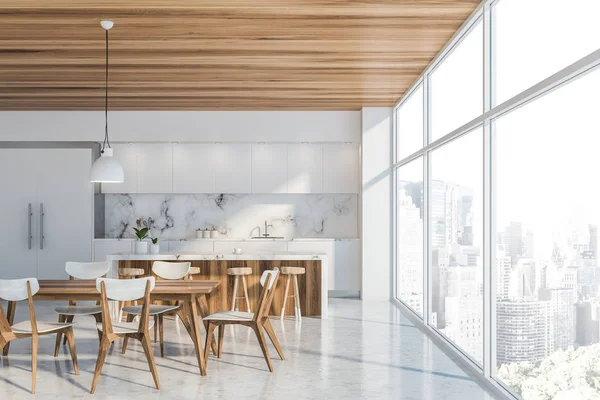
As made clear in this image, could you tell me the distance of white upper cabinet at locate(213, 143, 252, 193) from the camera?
9516 mm

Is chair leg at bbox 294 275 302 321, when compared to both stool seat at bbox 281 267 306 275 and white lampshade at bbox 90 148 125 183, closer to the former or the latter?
stool seat at bbox 281 267 306 275

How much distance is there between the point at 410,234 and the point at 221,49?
11.7ft

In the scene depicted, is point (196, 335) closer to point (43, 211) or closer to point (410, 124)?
point (410, 124)

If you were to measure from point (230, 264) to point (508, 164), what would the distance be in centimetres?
412

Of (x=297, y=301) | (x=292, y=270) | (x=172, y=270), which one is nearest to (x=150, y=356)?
(x=172, y=270)

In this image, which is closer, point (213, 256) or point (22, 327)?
point (22, 327)

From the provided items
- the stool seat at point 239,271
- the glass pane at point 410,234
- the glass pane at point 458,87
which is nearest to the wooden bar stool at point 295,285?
the stool seat at point 239,271

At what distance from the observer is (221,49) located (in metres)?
5.86

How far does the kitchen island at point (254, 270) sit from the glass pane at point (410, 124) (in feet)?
5.88

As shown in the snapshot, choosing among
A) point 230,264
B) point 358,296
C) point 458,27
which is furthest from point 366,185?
point 458,27

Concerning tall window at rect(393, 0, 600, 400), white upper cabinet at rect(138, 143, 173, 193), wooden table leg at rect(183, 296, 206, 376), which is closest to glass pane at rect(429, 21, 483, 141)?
tall window at rect(393, 0, 600, 400)

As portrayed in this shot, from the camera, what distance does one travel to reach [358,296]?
9.54 m

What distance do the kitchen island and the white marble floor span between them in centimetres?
77

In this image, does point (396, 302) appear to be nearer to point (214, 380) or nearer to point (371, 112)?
point (371, 112)
